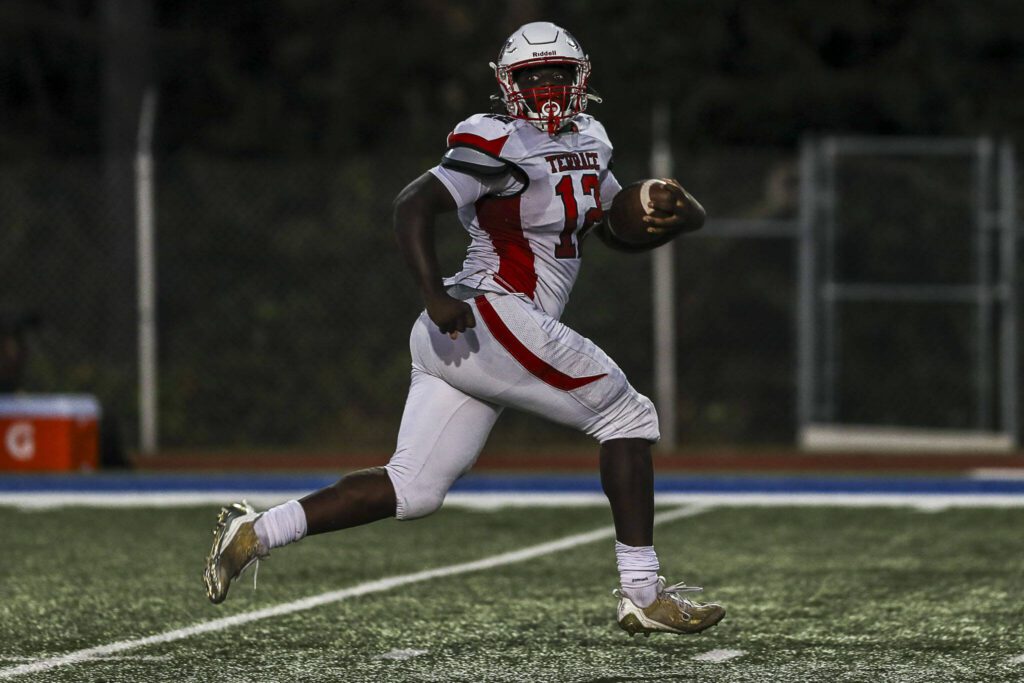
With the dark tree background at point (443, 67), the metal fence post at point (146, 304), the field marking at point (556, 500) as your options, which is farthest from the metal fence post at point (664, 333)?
the dark tree background at point (443, 67)

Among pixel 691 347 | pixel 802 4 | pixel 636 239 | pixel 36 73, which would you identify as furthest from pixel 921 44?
pixel 636 239

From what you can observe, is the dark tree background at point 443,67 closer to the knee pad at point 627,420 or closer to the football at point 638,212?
the football at point 638,212

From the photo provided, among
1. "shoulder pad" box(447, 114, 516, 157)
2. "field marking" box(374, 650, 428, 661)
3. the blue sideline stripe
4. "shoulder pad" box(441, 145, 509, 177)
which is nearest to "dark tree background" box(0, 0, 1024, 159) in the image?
the blue sideline stripe

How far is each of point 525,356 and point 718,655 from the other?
38.3 inches

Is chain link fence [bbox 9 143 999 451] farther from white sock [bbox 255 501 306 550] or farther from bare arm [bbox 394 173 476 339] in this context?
bare arm [bbox 394 173 476 339]

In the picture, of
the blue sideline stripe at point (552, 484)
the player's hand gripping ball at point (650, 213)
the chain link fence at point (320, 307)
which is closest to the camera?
the player's hand gripping ball at point (650, 213)

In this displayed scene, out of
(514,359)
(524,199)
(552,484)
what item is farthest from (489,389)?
(552,484)

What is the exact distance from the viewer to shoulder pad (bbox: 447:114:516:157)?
5426 mm

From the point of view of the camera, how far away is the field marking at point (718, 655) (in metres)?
5.34

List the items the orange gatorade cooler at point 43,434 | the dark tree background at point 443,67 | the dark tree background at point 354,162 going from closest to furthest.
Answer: the orange gatorade cooler at point 43,434 < the dark tree background at point 354,162 < the dark tree background at point 443,67

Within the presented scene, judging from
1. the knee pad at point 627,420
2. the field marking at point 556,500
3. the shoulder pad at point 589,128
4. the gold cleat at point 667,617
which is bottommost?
the field marking at point 556,500

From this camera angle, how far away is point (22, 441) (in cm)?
1114

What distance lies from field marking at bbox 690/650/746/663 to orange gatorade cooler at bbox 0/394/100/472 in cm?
640

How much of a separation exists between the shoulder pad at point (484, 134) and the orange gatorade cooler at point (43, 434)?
6.14 meters
